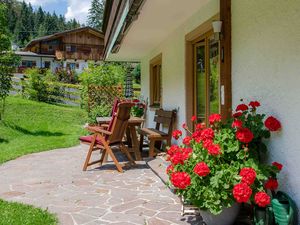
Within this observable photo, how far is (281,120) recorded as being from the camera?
3152 millimetres

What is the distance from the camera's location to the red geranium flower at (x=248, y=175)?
110 inches

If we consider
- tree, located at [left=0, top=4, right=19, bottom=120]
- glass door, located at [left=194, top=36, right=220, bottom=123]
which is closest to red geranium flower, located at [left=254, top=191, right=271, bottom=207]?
glass door, located at [left=194, top=36, right=220, bottom=123]

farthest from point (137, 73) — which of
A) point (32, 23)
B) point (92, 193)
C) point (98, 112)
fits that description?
point (32, 23)

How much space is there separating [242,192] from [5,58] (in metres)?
8.73

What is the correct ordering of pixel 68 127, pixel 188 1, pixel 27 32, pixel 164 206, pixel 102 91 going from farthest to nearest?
1. pixel 27 32
2. pixel 68 127
3. pixel 102 91
4. pixel 188 1
5. pixel 164 206

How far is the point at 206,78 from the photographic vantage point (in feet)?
18.7

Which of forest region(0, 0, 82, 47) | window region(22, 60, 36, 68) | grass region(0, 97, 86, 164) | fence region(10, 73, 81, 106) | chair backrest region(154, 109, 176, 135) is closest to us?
chair backrest region(154, 109, 176, 135)

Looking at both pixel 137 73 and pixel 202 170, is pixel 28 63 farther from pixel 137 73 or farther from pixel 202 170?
pixel 202 170

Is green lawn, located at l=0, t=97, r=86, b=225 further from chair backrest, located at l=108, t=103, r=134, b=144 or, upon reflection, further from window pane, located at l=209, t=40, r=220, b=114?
window pane, located at l=209, t=40, r=220, b=114

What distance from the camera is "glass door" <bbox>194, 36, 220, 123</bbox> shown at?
526cm

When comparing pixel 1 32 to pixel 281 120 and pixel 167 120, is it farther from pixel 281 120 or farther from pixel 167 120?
pixel 281 120

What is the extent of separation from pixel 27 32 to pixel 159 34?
7915cm

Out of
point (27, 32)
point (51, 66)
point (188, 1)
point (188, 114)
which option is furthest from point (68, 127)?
point (27, 32)

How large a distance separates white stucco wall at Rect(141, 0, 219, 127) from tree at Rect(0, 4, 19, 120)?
4.22m
